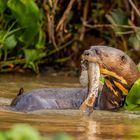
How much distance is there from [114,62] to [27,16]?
2.10 m

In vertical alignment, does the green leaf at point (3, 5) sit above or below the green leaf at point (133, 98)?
above

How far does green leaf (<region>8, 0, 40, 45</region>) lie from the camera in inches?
228

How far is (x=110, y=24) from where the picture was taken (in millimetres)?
7031

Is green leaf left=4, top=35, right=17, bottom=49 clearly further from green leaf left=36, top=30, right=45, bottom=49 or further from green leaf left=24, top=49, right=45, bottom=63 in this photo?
green leaf left=36, top=30, right=45, bottom=49

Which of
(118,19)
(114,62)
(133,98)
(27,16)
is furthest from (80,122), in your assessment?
(118,19)

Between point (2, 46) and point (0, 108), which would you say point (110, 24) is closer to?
point (2, 46)

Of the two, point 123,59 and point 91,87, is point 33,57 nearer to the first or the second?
point 123,59

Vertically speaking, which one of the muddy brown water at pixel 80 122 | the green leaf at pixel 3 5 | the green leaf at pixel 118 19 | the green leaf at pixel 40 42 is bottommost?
the muddy brown water at pixel 80 122

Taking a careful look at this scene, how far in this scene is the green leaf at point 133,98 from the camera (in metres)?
3.91

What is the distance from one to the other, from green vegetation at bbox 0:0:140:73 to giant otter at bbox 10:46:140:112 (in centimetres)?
184

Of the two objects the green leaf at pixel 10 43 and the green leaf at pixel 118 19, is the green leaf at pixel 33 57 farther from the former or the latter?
the green leaf at pixel 118 19

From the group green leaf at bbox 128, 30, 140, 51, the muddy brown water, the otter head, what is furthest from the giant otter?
green leaf at bbox 128, 30, 140, 51

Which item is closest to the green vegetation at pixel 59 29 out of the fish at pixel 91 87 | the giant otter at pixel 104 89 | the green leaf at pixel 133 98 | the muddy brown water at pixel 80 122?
the muddy brown water at pixel 80 122

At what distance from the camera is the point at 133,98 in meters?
3.95
